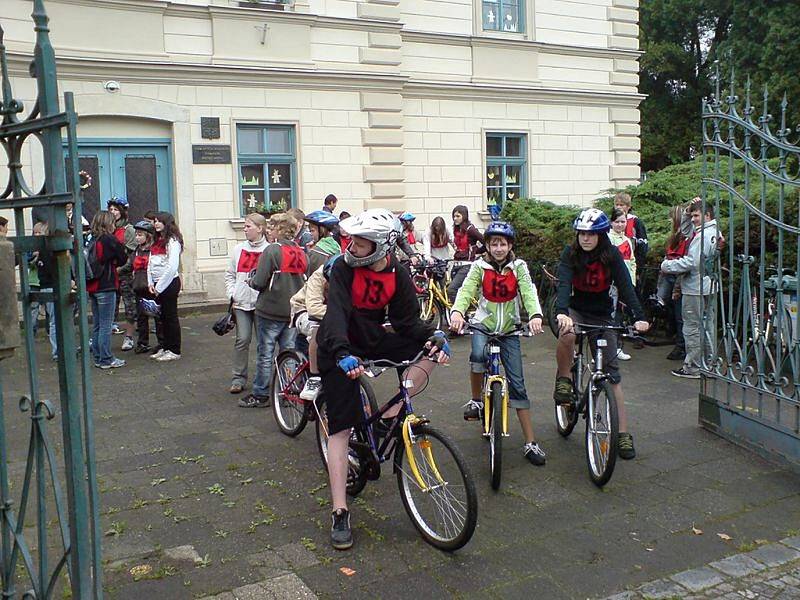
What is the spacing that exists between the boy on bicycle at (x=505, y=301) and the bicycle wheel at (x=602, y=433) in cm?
43

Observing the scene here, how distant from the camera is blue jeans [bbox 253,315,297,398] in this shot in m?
7.54

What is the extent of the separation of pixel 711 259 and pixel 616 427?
203 cm

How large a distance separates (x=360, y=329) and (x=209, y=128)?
10.4m

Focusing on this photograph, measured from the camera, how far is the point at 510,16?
1789cm

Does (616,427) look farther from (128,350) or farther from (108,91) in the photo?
(108,91)

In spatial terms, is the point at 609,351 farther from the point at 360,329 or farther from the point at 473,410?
the point at 360,329

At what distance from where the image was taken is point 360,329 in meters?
4.70

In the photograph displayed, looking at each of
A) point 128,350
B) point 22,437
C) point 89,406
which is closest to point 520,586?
point 89,406

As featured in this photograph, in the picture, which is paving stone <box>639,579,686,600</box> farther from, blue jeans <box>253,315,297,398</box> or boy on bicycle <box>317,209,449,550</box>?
blue jeans <box>253,315,297,398</box>

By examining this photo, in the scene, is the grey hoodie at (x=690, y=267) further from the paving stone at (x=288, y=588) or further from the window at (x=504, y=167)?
the window at (x=504, y=167)

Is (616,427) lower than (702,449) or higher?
higher

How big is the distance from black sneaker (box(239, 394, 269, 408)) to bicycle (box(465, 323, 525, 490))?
2.68m

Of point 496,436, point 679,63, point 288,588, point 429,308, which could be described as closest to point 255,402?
point 496,436

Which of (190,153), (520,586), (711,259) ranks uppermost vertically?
(190,153)
